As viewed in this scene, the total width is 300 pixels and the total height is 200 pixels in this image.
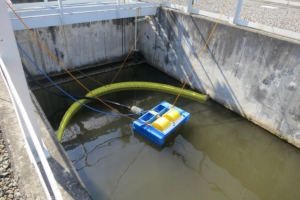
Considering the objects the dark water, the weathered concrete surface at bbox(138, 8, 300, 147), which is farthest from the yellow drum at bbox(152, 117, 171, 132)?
the weathered concrete surface at bbox(138, 8, 300, 147)

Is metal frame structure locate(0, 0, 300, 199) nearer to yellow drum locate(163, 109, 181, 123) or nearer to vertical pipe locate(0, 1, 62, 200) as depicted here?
vertical pipe locate(0, 1, 62, 200)

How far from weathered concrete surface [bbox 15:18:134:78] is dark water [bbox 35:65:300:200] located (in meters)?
1.82

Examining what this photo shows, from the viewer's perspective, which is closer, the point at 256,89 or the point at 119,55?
the point at 256,89

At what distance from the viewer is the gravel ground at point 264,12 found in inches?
263

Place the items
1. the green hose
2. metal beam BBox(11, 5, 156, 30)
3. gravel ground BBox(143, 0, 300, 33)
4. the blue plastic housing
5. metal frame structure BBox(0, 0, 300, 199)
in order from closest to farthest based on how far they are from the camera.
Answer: metal frame structure BBox(0, 0, 300, 199) → the blue plastic housing → metal beam BBox(11, 5, 156, 30) → gravel ground BBox(143, 0, 300, 33) → the green hose

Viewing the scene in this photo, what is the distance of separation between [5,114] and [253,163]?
18.6 feet

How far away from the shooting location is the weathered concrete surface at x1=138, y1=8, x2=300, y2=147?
560 cm

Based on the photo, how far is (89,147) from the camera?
556cm

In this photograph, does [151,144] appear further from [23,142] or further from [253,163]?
[23,142]

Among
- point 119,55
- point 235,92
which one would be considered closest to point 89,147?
point 235,92

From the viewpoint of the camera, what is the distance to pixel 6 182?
2330 millimetres

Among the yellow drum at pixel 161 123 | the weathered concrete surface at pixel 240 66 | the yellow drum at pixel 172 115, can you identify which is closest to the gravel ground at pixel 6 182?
the yellow drum at pixel 161 123

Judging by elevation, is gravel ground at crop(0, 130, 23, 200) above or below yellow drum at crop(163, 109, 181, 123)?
above

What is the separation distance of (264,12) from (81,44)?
25.0 ft
